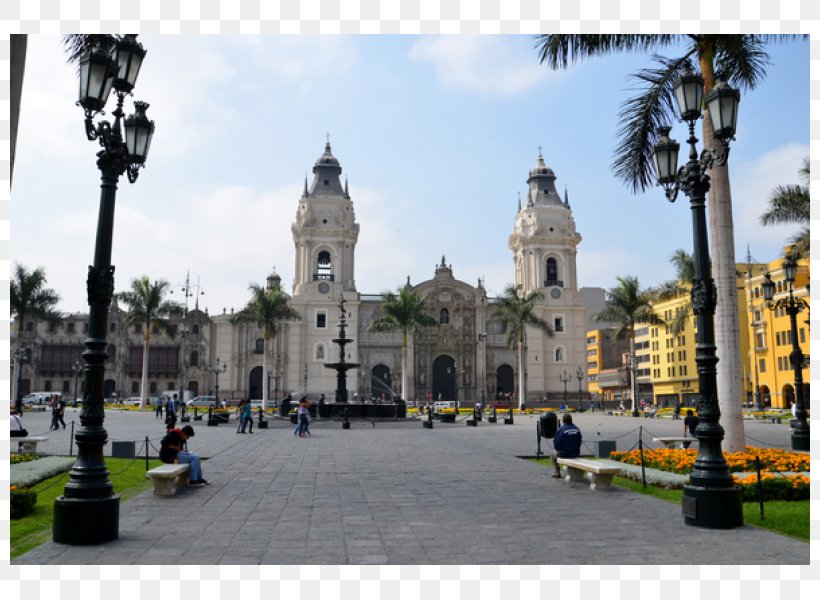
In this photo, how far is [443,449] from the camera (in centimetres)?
1995

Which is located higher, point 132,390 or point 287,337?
point 287,337

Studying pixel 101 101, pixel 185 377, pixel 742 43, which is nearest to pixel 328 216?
pixel 185 377

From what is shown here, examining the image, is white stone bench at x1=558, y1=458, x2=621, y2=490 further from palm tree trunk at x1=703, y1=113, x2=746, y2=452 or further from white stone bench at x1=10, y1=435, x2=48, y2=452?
white stone bench at x1=10, y1=435, x2=48, y2=452

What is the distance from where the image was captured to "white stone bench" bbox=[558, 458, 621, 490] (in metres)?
11.2

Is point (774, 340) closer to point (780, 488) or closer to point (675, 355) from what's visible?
point (675, 355)

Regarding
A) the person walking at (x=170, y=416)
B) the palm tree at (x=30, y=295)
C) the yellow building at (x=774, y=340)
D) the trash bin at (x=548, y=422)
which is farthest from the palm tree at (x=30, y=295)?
the yellow building at (x=774, y=340)

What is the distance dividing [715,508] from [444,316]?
205 feet

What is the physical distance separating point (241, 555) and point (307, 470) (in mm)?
7663

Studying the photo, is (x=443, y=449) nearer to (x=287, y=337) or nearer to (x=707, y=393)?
(x=707, y=393)

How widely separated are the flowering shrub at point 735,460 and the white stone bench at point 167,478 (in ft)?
26.0

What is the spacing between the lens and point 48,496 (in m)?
10.7

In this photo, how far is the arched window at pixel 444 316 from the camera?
70350 millimetres

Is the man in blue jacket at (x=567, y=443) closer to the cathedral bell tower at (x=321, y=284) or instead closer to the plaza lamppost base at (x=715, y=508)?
the plaza lamppost base at (x=715, y=508)

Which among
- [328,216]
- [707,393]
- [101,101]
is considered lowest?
[707,393]
